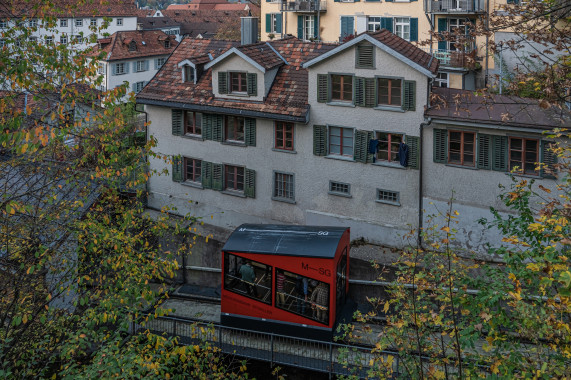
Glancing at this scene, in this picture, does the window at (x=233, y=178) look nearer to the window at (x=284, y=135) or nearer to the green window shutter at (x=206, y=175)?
the green window shutter at (x=206, y=175)

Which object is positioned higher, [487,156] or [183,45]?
[183,45]

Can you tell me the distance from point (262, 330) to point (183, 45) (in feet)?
55.3

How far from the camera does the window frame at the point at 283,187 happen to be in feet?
90.0

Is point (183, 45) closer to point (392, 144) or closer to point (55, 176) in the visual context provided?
point (392, 144)

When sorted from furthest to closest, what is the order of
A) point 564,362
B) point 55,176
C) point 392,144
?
point 392,144 < point 55,176 < point 564,362

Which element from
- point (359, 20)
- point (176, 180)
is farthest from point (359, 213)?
point (359, 20)

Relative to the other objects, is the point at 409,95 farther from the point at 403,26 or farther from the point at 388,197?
the point at 403,26

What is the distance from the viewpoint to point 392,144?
82.4 feet

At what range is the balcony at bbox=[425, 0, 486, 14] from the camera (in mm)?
37031

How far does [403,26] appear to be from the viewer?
41.8 meters

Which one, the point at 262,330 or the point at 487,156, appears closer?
the point at 262,330

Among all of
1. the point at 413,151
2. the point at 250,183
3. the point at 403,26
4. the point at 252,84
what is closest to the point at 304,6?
the point at 403,26

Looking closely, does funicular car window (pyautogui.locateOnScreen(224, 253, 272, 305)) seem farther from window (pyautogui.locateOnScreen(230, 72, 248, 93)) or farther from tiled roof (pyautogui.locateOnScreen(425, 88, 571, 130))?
window (pyautogui.locateOnScreen(230, 72, 248, 93))

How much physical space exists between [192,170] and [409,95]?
1116 cm
